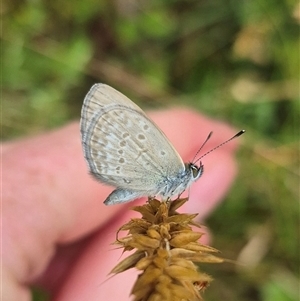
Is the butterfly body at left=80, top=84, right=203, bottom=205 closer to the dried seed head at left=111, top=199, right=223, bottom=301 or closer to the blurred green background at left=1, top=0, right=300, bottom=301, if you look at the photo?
the dried seed head at left=111, top=199, right=223, bottom=301

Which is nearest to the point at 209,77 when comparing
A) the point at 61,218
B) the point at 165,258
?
the point at 61,218

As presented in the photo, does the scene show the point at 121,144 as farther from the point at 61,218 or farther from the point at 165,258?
the point at 165,258

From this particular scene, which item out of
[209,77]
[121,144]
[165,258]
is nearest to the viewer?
[165,258]

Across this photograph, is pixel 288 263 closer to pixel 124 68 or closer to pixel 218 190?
pixel 218 190

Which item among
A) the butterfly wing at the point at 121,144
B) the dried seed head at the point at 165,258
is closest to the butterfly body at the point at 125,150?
the butterfly wing at the point at 121,144

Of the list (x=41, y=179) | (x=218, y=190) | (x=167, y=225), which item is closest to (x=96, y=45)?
(x=218, y=190)

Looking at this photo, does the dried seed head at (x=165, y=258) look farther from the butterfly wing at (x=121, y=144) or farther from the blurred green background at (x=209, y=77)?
the blurred green background at (x=209, y=77)
